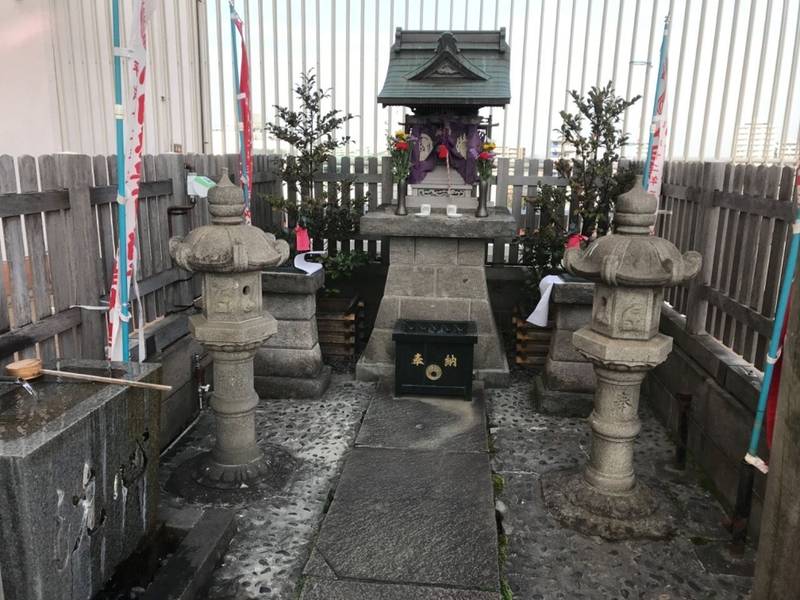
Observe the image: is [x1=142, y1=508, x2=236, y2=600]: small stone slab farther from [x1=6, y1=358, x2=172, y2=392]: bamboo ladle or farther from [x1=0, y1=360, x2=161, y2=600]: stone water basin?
[x1=6, y1=358, x2=172, y2=392]: bamboo ladle

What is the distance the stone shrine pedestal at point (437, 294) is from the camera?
5734 millimetres

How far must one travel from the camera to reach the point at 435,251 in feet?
18.9

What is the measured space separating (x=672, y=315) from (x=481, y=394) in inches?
73.6

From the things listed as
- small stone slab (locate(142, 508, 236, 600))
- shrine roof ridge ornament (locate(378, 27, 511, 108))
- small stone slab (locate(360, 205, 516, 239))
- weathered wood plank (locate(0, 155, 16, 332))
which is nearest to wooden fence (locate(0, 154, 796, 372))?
weathered wood plank (locate(0, 155, 16, 332))

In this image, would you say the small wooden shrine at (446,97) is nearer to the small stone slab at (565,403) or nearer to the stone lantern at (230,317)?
the small stone slab at (565,403)

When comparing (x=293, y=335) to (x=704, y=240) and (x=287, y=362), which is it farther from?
(x=704, y=240)

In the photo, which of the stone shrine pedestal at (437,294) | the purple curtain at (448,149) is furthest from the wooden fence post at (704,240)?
the purple curtain at (448,149)

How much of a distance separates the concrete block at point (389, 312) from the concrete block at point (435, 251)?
1.45 ft

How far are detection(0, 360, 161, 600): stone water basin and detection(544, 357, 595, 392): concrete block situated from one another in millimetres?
3382

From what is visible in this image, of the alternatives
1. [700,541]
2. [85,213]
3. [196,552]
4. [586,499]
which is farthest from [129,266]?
[700,541]

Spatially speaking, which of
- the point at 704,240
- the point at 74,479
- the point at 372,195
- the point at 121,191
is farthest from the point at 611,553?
the point at 372,195

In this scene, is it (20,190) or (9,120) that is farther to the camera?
(9,120)

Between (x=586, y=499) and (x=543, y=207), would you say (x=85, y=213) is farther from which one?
(x=543, y=207)

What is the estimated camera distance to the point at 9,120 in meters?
6.65
